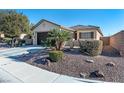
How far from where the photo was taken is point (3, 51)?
12.0 m

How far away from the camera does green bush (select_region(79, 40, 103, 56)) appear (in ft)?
35.8

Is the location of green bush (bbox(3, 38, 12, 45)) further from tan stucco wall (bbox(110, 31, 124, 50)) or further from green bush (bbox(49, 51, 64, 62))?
tan stucco wall (bbox(110, 31, 124, 50))

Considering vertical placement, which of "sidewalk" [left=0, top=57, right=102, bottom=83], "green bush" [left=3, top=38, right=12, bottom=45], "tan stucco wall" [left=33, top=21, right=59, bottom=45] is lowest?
"sidewalk" [left=0, top=57, right=102, bottom=83]

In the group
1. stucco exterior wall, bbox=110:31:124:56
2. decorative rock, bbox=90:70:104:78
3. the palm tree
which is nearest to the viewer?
decorative rock, bbox=90:70:104:78

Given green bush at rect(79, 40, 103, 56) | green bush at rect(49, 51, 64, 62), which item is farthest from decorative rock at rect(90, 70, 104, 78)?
green bush at rect(79, 40, 103, 56)

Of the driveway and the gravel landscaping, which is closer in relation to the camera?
the driveway

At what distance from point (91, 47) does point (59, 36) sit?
1968 millimetres

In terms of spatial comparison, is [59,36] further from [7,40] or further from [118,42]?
[118,42]

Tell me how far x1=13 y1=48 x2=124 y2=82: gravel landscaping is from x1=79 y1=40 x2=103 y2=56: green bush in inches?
14.1

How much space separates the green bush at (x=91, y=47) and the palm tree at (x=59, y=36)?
A: 3.44ft

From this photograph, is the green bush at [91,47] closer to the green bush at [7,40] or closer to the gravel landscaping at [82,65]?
the gravel landscaping at [82,65]
